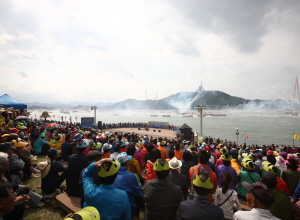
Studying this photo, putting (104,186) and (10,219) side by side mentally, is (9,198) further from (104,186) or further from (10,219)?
(104,186)

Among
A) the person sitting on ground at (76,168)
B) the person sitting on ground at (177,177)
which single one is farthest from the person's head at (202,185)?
the person sitting on ground at (76,168)

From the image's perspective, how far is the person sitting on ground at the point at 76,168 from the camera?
14.8 ft

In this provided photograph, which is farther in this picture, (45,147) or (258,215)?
(45,147)

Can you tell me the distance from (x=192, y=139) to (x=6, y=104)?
2427 cm

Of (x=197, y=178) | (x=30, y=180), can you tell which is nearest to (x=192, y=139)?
(x=30, y=180)

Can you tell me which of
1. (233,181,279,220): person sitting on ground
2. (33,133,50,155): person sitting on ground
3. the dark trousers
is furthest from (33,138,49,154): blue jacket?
(233,181,279,220): person sitting on ground

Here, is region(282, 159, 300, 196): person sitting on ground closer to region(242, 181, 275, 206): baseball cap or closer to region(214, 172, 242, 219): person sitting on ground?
region(214, 172, 242, 219): person sitting on ground

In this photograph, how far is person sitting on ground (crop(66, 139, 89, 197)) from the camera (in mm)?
4521

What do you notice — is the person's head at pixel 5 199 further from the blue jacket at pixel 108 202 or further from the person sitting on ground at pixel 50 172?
the person sitting on ground at pixel 50 172

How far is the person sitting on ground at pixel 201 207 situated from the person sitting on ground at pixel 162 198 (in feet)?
1.84

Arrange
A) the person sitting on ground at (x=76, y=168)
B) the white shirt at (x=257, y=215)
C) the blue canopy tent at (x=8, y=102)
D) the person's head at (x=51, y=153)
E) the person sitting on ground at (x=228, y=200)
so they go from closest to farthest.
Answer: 1. the white shirt at (x=257, y=215)
2. the person sitting on ground at (x=228, y=200)
3. the person sitting on ground at (x=76, y=168)
4. the person's head at (x=51, y=153)
5. the blue canopy tent at (x=8, y=102)

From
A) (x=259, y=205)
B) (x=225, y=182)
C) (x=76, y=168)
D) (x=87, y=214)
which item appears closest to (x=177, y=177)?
(x=225, y=182)

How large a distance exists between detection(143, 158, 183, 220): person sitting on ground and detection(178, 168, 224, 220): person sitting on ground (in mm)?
560

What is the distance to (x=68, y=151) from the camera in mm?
7613
